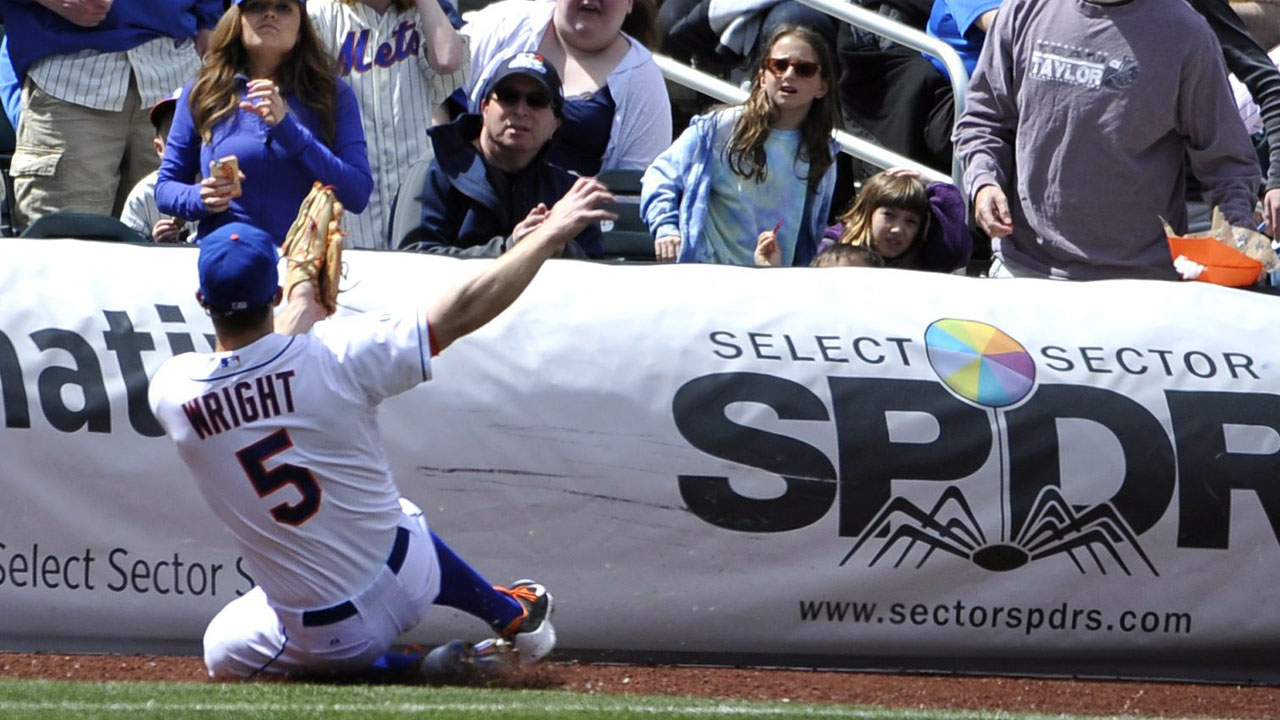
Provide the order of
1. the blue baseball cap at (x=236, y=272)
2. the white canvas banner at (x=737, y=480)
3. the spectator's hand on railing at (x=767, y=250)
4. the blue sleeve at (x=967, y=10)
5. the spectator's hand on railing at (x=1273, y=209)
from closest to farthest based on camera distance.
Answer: the blue baseball cap at (x=236, y=272) < the white canvas banner at (x=737, y=480) < the spectator's hand on railing at (x=767, y=250) < the spectator's hand on railing at (x=1273, y=209) < the blue sleeve at (x=967, y=10)

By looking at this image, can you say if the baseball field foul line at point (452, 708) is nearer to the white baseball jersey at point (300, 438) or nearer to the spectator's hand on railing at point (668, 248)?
the white baseball jersey at point (300, 438)

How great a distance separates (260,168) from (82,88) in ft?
4.43

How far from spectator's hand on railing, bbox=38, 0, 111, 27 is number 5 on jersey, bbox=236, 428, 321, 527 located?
3245 mm

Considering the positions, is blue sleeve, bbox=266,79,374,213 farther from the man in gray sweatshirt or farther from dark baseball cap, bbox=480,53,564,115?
the man in gray sweatshirt

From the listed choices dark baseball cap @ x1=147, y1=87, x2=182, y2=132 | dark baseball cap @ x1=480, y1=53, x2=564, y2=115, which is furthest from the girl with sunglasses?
dark baseball cap @ x1=147, y1=87, x2=182, y2=132

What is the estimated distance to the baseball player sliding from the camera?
486 cm

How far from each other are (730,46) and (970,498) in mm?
4095

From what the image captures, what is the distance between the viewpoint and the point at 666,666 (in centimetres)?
590

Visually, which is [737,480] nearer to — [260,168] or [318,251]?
[318,251]

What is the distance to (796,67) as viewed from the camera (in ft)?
22.7

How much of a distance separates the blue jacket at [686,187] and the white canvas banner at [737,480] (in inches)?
38.8

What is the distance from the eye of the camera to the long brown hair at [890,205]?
6945 mm

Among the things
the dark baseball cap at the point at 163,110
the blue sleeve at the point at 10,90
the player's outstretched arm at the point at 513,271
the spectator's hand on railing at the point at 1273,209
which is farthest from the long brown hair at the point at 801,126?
the blue sleeve at the point at 10,90

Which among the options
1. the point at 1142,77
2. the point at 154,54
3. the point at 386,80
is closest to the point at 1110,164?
the point at 1142,77
